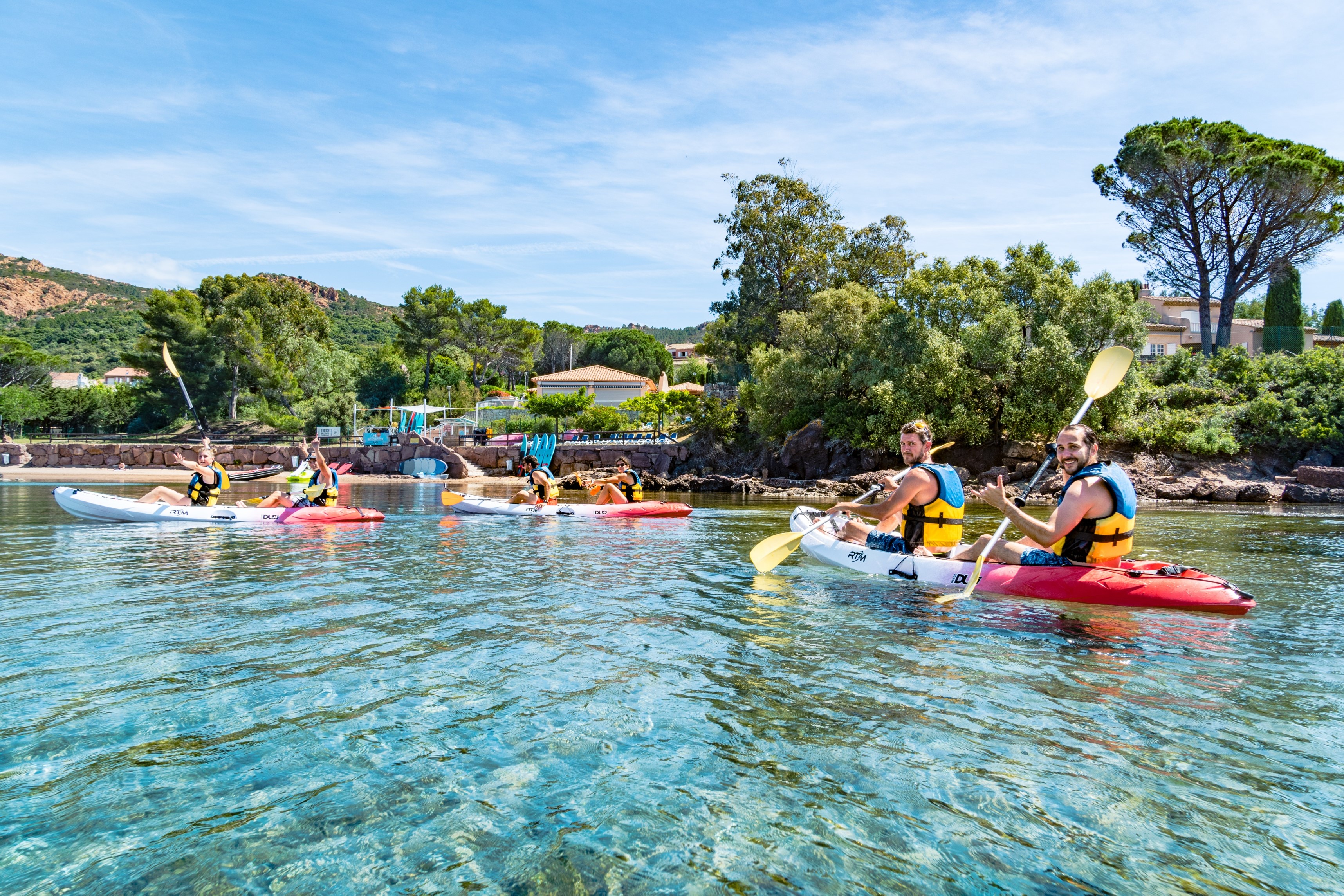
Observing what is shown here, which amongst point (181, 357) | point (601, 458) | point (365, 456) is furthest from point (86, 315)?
point (601, 458)

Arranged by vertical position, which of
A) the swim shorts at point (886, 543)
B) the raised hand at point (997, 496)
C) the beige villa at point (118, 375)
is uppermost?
the beige villa at point (118, 375)

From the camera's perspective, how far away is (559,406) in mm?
44219

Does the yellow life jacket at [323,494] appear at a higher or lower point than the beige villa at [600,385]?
lower

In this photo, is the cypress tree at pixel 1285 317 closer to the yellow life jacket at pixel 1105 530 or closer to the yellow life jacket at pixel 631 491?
the yellow life jacket at pixel 631 491

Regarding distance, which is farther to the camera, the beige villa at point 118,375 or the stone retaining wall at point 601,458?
the beige villa at point 118,375

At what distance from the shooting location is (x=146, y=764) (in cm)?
395

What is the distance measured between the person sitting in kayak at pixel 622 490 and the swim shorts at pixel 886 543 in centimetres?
866

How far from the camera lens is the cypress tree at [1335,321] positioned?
49.1m

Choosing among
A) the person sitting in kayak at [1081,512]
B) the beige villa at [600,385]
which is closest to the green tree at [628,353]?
the beige villa at [600,385]

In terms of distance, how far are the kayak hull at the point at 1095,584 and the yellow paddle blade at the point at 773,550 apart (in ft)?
5.24

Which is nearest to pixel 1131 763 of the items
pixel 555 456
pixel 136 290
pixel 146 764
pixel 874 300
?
pixel 146 764

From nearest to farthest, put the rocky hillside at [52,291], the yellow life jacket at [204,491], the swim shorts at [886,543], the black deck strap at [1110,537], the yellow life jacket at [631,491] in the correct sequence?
1. the black deck strap at [1110,537]
2. the swim shorts at [886,543]
3. the yellow life jacket at [204,491]
4. the yellow life jacket at [631,491]
5. the rocky hillside at [52,291]

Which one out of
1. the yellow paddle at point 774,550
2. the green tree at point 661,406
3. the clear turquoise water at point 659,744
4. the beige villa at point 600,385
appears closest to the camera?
the clear turquoise water at point 659,744

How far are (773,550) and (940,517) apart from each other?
2.08 m
